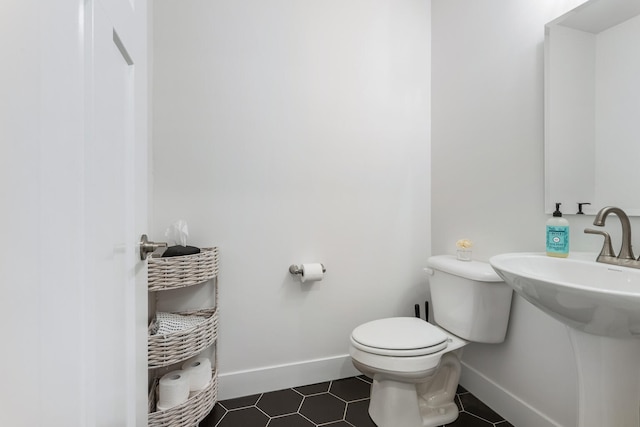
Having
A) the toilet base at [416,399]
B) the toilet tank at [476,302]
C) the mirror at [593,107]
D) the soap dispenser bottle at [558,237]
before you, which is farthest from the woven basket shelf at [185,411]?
the mirror at [593,107]

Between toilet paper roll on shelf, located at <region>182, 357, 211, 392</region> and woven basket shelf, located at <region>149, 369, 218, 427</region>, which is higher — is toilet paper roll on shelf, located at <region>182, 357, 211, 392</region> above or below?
above

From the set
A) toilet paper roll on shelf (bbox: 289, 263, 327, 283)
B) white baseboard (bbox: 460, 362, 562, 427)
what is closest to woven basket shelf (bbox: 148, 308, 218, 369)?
toilet paper roll on shelf (bbox: 289, 263, 327, 283)

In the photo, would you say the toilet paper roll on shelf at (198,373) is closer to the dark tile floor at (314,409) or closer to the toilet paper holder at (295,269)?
the dark tile floor at (314,409)

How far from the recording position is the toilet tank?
1.40 m

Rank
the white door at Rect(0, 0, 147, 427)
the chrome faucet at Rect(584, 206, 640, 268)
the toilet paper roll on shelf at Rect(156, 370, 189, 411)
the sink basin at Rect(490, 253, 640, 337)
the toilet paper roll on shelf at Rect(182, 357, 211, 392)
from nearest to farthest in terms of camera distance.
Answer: the white door at Rect(0, 0, 147, 427), the sink basin at Rect(490, 253, 640, 337), the chrome faucet at Rect(584, 206, 640, 268), the toilet paper roll on shelf at Rect(156, 370, 189, 411), the toilet paper roll on shelf at Rect(182, 357, 211, 392)

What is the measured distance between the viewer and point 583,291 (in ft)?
2.38

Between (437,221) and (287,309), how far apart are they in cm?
109

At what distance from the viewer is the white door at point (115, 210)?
46 cm

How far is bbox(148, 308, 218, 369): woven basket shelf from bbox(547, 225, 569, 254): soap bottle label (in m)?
1.47

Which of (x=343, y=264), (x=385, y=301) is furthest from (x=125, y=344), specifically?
(x=385, y=301)

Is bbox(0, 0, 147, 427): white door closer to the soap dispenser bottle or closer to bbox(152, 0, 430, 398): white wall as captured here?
bbox(152, 0, 430, 398): white wall

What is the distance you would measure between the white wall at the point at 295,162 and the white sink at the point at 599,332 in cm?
99

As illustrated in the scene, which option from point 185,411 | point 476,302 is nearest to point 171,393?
point 185,411

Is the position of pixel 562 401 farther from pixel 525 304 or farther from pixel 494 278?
pixel 494 278
